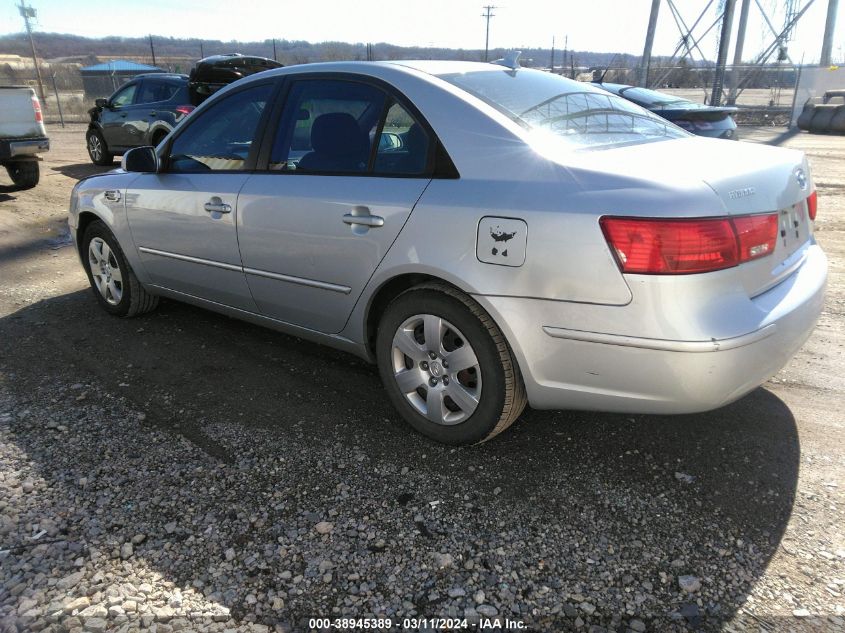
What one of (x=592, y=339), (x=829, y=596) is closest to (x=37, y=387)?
(x=592, y=339)

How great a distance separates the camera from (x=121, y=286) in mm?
4652

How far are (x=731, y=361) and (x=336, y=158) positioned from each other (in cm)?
201

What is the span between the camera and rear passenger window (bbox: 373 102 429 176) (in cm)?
286

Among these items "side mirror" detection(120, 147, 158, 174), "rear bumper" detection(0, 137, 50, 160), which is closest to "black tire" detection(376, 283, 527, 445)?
"side mirror" detection(120, 147, 158, 174)

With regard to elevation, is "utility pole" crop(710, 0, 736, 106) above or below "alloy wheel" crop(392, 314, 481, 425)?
above

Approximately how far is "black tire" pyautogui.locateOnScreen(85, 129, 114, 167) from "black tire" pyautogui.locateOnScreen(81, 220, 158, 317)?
9.02 metres

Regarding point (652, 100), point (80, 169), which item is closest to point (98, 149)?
point (80, 169)

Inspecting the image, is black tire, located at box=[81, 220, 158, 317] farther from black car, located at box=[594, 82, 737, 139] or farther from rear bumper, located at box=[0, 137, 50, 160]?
black car, located at box=[594, 82, 737, 139]

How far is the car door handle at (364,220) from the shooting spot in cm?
290

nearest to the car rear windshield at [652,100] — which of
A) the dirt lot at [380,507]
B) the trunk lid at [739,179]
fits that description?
the dirt lot at [380,507]

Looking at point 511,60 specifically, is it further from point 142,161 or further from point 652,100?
point 652,100

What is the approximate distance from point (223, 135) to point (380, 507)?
2.46 metres

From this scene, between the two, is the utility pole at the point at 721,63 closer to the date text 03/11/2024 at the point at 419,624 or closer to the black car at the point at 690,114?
the black car at the point at 690,114

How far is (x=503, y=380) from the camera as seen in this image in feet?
8.82
